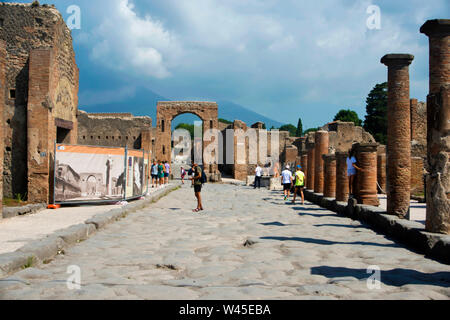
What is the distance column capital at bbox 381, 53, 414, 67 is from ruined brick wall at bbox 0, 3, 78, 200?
8.84 metres

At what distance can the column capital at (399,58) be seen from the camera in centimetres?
838

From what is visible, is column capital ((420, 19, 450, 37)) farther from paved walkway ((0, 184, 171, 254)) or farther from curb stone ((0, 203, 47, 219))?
curb stone ((0, 203, 47, 219))

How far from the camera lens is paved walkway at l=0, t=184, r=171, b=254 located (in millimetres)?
5839

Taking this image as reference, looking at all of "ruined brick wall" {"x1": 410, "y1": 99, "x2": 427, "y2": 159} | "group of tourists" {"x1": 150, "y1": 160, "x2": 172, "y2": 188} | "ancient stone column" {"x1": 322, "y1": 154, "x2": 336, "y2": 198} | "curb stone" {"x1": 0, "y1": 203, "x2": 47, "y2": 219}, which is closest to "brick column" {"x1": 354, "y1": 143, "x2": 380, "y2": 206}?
"ancient stone column" {"x1": 322, "y1": 154, "x2": 336, "y2": 198}

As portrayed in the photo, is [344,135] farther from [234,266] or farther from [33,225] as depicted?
[234,266]

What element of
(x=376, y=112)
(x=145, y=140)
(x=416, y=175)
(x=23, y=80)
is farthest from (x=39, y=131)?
(x=376, y=112)

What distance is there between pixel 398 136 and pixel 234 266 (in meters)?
5.35

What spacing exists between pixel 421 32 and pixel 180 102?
92.0 feet

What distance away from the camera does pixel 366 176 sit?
9742 mm

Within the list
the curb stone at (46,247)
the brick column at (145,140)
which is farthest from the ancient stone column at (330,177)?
the brick column at (145,140)

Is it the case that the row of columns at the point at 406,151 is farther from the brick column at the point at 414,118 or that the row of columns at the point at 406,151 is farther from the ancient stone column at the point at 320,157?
the brick column at the point at 414,118

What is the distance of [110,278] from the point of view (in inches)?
153
